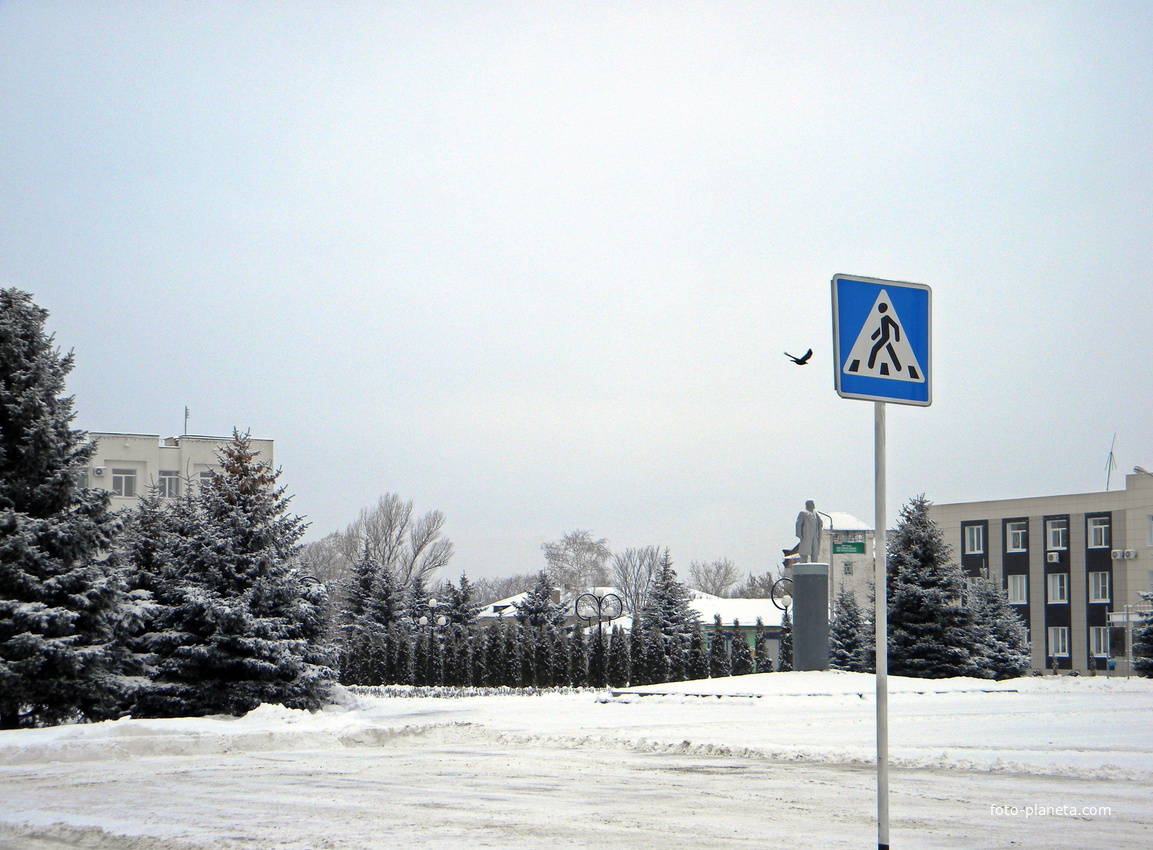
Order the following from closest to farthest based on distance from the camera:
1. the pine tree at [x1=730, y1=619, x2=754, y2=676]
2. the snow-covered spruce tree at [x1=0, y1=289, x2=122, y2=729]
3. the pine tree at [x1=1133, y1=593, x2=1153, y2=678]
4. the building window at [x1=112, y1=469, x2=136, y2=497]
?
1. the snow-covered spruce tree at [x1=0, y1=289, x2=122, y2=729]
2. the pine tree at [x1=1133, y1=593, x2=1153, y2=678]
3. the pine tree at [x1=730, y1=619, x2=754, y2=676]
4. the building window at [x1=112, y1=469, x2=136, y2=497]

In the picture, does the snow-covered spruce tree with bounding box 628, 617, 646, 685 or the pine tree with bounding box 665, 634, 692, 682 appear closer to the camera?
the snow-covered spruce tree with bounding box 628, 617, 646, 685

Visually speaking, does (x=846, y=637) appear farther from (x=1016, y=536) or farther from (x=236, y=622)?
(x=236, y=622)

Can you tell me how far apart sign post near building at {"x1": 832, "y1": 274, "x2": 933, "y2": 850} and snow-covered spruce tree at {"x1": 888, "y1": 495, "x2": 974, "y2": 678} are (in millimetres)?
25242

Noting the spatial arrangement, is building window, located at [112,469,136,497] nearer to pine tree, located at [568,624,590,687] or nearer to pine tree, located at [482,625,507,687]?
pine tree, located at [482,625,507,687]

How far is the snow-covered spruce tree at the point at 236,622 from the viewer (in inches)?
737

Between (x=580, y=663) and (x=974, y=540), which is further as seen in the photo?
(x=974, y=540)

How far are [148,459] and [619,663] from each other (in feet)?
116

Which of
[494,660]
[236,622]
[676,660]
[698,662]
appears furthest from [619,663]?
[236,622]

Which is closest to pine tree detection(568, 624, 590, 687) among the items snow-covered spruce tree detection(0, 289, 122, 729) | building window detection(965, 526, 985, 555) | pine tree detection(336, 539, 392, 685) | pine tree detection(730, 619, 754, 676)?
pine tree detection(730, 619, 754, 676)

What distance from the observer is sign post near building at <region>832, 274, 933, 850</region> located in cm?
562

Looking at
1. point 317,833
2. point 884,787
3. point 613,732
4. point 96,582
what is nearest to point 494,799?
point 317,833

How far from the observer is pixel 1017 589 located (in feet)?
196

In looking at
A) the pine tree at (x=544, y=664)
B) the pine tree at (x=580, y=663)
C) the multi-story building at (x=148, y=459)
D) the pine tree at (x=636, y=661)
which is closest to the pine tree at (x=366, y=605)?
the multi-story building at (x=148, y=459)

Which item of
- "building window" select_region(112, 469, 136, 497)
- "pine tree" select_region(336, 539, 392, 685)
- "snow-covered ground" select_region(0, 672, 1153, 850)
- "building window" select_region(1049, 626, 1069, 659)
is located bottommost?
"building window" select_region(1049, 626, 1069, 659)
